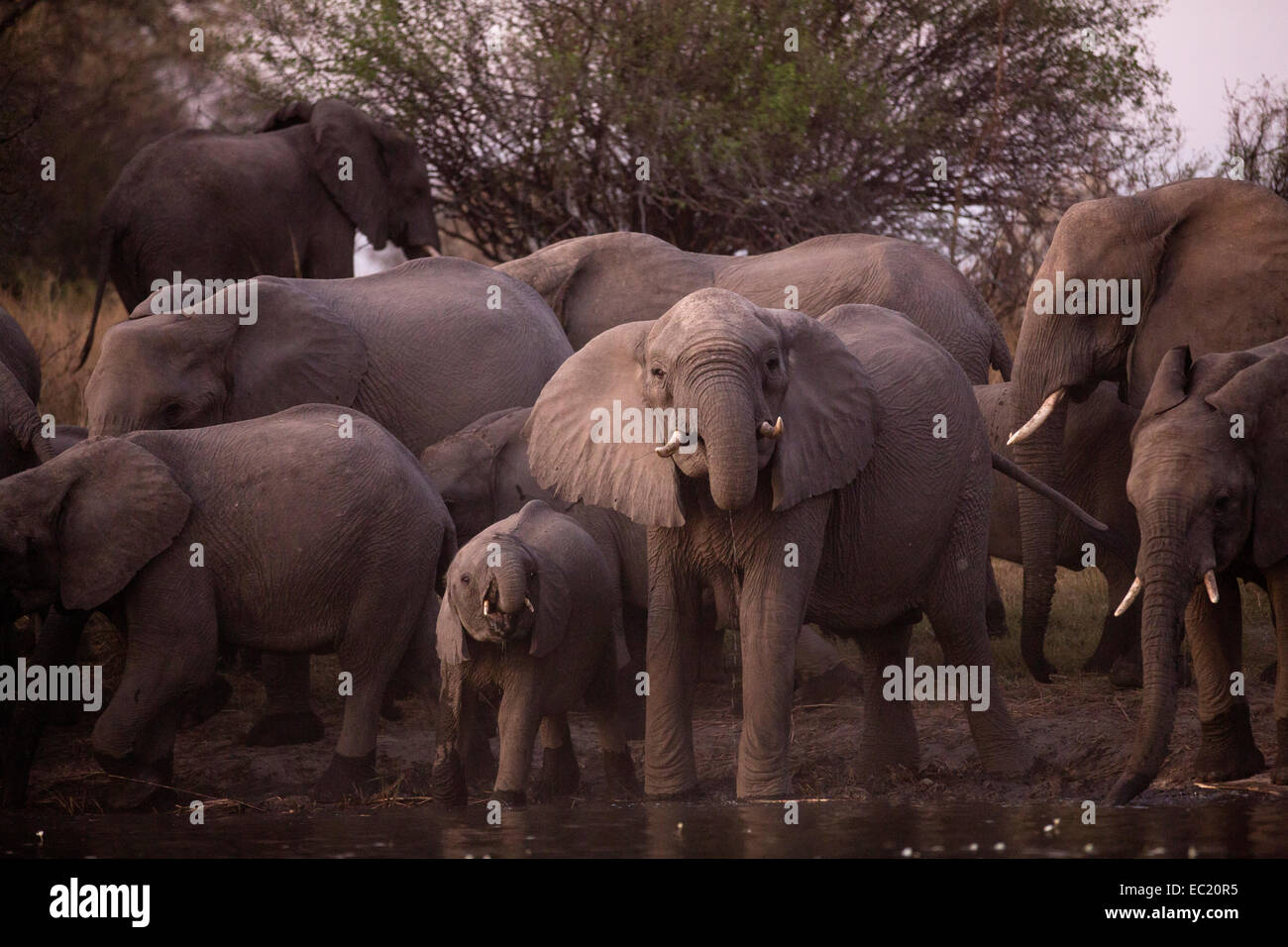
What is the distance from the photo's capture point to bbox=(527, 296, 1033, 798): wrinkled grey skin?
6.98m

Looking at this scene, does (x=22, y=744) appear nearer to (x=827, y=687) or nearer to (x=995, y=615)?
(x=827, y=687)

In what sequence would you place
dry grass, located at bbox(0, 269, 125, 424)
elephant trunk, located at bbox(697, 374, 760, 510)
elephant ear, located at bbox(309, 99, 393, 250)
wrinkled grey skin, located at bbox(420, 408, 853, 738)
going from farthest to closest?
dry grass, located at bbox(0, 269, 125, 424)
elephant ear, located at bbox(309, 99, 393, 250)
wrinkled grey skin, located at bbox(420, 408, 853, 738)
elephant trunk, located at bbox(697, 374, 760, 510)

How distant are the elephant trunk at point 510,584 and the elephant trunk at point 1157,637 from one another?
6.65 ft

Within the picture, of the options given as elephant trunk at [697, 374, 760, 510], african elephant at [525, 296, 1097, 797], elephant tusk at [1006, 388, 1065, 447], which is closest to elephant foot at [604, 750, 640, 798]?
african elephant at [525, 296, 1097, 797]

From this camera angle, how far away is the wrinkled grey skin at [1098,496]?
952 centimetres

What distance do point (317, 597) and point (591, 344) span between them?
1.49 m

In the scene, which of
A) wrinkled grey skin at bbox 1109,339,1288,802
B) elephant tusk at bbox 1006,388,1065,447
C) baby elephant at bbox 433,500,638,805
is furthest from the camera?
elephant tusk at bbox 1006,388,1065,447

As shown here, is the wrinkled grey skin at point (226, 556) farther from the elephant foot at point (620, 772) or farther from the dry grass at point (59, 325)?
the dry grass at point (59, 325)

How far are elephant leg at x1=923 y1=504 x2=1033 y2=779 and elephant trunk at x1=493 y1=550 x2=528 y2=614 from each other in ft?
5.68

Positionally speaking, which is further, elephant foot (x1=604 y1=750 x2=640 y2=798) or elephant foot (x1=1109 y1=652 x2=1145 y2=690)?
elephant foot (x1=1109 y1=652 x2=1145 y2=690)

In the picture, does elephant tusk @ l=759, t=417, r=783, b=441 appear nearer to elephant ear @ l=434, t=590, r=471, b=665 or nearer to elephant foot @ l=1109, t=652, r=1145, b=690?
elephant ear @ l=434, t=590, r=471, b=665

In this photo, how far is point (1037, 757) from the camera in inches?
328

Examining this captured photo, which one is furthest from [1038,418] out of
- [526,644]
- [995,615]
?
[526,644]

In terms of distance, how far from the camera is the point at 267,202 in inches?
492
